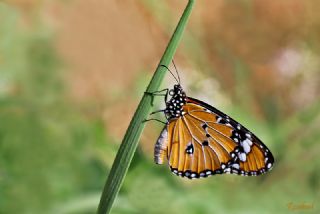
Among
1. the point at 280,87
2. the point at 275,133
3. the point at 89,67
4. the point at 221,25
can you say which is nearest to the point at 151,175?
the point at 275,133

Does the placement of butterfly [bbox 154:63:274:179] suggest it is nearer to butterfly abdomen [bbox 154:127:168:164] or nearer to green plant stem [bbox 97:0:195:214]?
butterfly abdomen [bbox 154:127:168:164]

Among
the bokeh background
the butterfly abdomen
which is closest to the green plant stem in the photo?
the butterfly abdomen

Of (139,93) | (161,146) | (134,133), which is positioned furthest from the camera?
(139,93)

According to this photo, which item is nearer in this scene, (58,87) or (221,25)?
(58,87)

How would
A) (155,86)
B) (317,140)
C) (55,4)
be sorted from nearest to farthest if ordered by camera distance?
(155,86)
(317,140)
(55,4)

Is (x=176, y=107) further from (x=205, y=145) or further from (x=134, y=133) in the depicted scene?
(x=134, y=133)

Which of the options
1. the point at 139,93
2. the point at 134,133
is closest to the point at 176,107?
the point at 134,133

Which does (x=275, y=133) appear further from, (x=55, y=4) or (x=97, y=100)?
(x=55, y=4)
